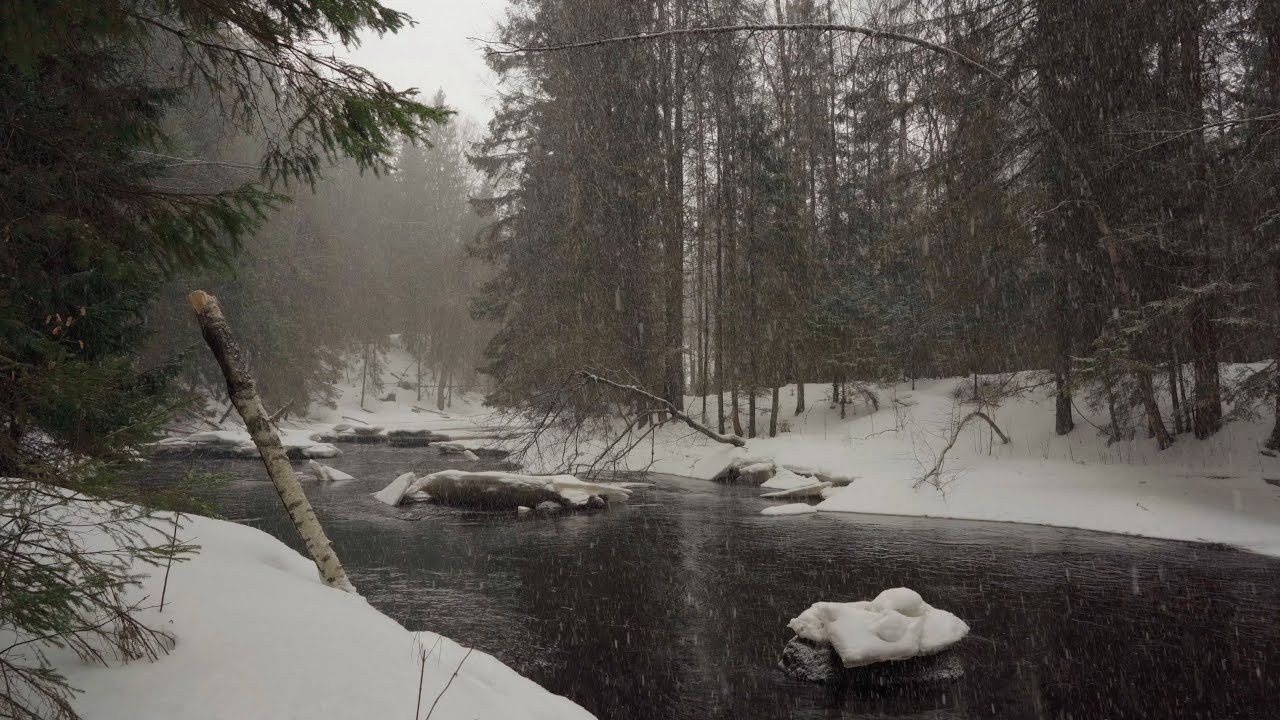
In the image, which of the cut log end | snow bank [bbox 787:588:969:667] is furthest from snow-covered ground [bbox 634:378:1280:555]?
the cut log end

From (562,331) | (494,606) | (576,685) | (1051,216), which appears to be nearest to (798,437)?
(562,331)

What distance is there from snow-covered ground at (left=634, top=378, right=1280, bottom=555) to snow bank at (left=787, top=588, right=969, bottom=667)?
6.94 m

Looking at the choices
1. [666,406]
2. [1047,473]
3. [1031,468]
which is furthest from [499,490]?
[1047,473]

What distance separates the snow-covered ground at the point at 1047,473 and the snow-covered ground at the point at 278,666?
11.2 metres

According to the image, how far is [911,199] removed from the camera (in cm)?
1731

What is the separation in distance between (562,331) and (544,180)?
21.9ft

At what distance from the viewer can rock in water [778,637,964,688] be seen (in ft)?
20.7

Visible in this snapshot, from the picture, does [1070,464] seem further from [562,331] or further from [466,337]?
[466,337]

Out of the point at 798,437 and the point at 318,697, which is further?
the point at 798,437

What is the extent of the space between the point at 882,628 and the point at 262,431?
540 cm

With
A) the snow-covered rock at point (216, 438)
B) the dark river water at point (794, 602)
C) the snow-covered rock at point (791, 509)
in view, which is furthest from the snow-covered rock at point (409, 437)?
the snow-covered rock at point (791, 509)

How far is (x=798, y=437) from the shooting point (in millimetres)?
22172

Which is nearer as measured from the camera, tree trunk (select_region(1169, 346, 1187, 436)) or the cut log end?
the cut log end

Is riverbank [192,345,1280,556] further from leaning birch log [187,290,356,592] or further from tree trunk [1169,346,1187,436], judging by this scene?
leaning birch log [187,290,356,592]
